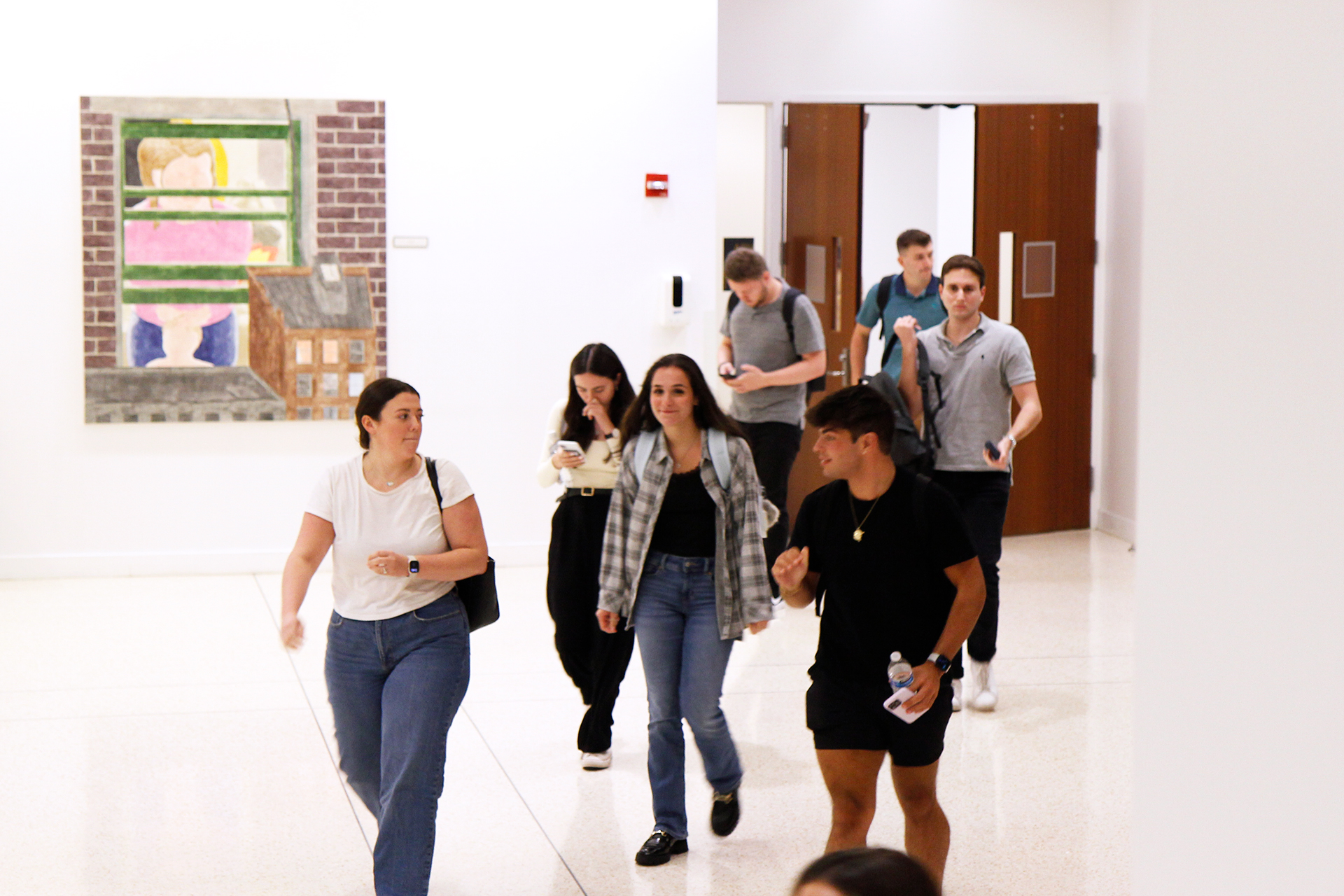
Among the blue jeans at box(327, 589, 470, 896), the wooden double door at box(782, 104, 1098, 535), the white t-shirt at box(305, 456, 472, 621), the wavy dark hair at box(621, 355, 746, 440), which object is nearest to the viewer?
the blue jeans at box(327, 589, 470, 896)

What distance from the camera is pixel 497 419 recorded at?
29.1 ft

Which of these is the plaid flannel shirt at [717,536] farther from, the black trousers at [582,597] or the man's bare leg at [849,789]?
the man's bare leg at [849,789]

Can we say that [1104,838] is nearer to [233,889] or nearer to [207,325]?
[233,889]

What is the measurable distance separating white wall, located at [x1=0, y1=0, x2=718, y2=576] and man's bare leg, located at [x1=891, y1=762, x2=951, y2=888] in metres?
5.58

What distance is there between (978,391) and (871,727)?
2.49 meters

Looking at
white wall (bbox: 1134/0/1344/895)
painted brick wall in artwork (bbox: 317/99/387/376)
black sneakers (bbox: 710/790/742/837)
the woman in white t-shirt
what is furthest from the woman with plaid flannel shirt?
painted brick wall in artwork (bbox: 317/99/387/376)

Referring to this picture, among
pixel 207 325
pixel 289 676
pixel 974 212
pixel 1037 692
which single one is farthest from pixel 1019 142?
pixel 289 676

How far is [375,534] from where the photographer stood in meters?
3.96

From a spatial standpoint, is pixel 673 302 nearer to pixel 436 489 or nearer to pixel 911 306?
pixel 911 306

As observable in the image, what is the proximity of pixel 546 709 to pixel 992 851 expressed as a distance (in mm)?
2171

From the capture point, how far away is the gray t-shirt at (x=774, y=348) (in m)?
7.20

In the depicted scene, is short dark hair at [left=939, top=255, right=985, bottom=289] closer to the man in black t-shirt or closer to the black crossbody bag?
the man in black t-shirt

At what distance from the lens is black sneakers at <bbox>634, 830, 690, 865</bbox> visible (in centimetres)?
445

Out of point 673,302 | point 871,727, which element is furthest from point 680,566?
point 673,302
